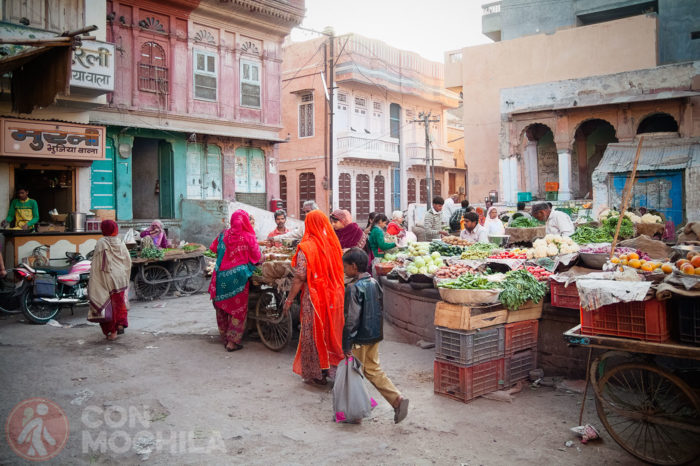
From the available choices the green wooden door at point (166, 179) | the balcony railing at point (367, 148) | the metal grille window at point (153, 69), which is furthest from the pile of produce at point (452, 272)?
the balcony railing at point (367, 148)

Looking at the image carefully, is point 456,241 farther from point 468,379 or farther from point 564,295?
point 468,379

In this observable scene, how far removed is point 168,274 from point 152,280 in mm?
370

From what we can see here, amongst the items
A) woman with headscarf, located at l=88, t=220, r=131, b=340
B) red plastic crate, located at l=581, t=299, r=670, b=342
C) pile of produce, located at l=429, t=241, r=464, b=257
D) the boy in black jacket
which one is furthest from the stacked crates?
woman with headscarf, located at l=88, t=220, r=131, b=340

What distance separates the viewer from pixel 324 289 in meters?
5.37

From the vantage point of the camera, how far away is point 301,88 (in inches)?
1095

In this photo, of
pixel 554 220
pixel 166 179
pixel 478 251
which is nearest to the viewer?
pixel 478 251

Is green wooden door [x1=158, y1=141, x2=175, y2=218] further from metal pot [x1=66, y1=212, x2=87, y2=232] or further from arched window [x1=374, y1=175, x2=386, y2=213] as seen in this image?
arched window [x1=374, y1=175, x2=386, y2=213]

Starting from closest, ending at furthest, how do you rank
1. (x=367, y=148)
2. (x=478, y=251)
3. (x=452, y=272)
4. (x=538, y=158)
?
(x=452, y=272) → (x=478, y=251) → (x=538, y=158) → (x=367, y=148)

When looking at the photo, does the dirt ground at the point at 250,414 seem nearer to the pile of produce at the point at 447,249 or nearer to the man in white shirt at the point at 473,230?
the pile of produce at the point at 447,249

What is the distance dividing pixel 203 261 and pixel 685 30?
25.1 meters

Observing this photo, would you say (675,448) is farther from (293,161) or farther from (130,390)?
(293,161)

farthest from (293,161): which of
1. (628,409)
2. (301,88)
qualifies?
(628,409)

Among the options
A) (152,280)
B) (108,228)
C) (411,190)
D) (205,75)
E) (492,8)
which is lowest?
(152,280)

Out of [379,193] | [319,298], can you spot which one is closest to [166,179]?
[319,298]
